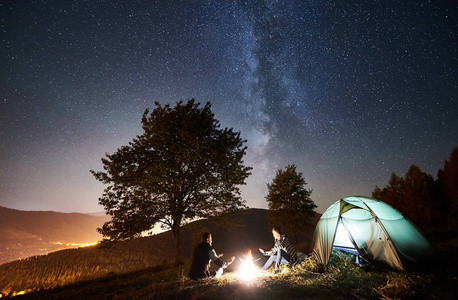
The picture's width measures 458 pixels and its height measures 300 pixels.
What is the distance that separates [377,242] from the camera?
7332 millimetres

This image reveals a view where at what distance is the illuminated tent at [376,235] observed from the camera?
6742 millimetres

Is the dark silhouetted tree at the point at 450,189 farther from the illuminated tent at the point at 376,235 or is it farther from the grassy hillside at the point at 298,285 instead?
the illuminated tent at the point at 376,235

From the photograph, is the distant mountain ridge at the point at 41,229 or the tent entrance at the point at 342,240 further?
the distant mountain ridge at the point at 41,229

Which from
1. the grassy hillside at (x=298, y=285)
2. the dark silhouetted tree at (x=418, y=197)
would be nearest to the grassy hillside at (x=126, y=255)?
the grassy hillside at (x=298, y=285)

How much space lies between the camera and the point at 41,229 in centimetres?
8594

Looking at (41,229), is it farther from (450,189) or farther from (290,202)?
(450,189)

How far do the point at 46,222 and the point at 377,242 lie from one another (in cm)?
13892

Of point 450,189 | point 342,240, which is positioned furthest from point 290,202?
point 450,189

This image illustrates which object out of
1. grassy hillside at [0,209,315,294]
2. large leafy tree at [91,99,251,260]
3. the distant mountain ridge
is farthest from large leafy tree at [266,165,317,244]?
the distant mountain ridge

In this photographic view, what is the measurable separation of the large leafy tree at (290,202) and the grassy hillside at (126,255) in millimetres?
1607

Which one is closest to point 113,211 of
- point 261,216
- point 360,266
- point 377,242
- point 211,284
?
point 211,284

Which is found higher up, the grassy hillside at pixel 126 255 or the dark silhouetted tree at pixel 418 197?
the dark silhouetted tree at pixel 418 197

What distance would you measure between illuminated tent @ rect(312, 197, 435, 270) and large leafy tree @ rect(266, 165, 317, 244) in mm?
11446

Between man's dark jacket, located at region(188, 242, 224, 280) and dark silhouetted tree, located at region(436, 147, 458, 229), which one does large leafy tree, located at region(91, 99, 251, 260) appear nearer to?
man's dark jacket, located at region(188, 242, 224, 280)
